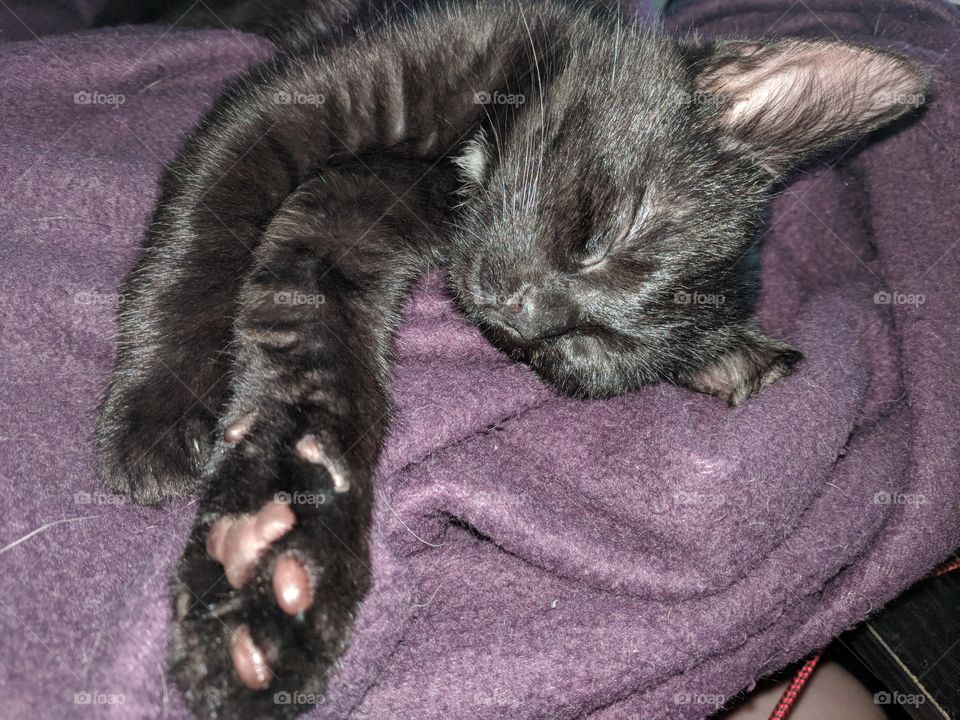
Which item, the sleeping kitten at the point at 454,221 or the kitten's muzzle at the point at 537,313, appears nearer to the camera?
the sleeping kitten at the point at 454,221

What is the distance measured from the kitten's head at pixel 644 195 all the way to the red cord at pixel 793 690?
1.68 ft

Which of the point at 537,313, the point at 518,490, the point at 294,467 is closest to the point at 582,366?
the point at 537,313

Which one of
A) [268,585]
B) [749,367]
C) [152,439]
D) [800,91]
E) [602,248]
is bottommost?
[152,439]

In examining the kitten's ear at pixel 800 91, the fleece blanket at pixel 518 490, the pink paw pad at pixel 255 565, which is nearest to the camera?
the pink paw pad at pixel 255 565

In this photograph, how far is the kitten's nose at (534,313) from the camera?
1235 millimetres

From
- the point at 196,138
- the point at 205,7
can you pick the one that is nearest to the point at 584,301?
the point at 196,138

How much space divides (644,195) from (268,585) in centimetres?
81

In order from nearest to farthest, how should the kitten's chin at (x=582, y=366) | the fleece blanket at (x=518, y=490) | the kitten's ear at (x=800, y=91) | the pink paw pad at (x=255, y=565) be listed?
the pink paw pad at (x=255, y=565)
the fleece blanket at (x=518, y=490)
the kitten's ear at (x=800, y=91)
the kitten's chin at (x=582, y=366)

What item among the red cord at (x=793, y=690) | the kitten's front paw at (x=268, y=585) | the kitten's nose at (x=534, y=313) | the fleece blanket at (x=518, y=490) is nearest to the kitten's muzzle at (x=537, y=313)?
the kitten's nose at (x=534, y=313)

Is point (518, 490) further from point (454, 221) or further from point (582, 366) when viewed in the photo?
point (454, 221)

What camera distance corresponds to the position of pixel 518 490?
117 cm

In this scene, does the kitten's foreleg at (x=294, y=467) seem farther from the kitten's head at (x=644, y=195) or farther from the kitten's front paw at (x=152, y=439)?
the kitten's head at (x=644, y=195)

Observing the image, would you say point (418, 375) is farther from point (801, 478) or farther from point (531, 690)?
point (801, 478)

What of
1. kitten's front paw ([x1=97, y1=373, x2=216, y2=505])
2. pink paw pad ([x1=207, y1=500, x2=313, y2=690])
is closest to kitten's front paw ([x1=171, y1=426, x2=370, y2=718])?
pink paw pad ([x1=207, y1=500, x2=313, y2=690])
